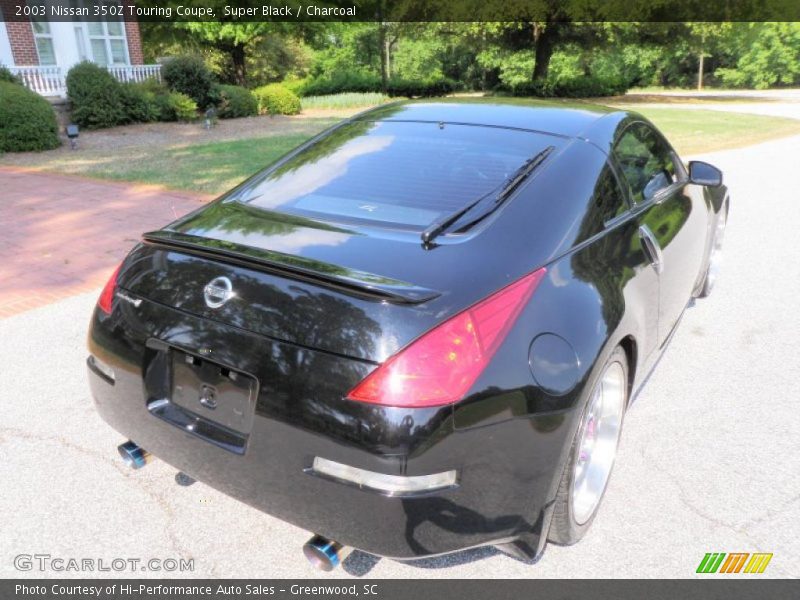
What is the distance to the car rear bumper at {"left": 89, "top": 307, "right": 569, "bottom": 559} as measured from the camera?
188 cm

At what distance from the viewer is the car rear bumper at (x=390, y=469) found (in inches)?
73.8

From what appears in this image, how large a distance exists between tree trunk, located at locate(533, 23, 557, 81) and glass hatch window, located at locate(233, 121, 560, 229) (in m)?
34.6

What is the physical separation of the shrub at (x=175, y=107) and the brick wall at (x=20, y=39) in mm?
4391

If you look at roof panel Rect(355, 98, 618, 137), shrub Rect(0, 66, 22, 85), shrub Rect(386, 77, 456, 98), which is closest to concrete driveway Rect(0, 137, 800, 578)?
roof panel Rect(355, 98, 618, 137)

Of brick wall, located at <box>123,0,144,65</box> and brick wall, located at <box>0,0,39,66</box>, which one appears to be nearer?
brick wall, located at <box>0,0,39,66</box>

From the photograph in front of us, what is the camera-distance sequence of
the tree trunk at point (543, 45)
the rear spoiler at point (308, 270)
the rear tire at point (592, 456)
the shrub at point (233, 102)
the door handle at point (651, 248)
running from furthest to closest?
1. the tree trunk at point (543, 45)
2. the shrub at point (233, 102)
3. the door handle at point (651, 248)
4. the rear tire at point (592, 456)
5. the rear spoiler at point (308, 270)

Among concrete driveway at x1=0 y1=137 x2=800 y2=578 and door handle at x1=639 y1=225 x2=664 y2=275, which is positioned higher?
door handle at x1=639 y1=225 x2=664 y2=275

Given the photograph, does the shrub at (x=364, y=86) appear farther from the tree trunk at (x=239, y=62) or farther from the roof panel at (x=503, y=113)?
the roof panel at (x=503, y=113)

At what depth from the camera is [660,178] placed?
355 centimetres

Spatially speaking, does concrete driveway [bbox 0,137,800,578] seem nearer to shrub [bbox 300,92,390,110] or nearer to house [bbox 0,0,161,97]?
house [bbox 0,0,161,97]

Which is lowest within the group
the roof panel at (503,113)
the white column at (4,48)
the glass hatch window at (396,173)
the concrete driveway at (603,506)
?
the concrete driveway at (603,506)

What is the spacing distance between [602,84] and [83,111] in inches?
1139

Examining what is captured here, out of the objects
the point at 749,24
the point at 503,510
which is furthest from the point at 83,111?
the point at 749,24

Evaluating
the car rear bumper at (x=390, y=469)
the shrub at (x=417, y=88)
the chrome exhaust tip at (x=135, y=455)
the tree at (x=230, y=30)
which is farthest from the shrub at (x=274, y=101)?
the car rear bumper at (x=390, y=469)
